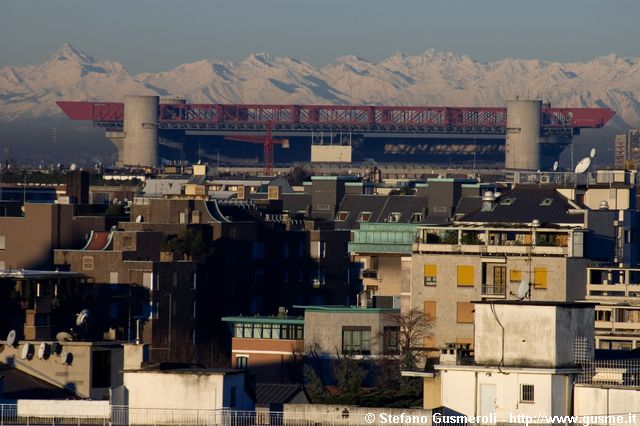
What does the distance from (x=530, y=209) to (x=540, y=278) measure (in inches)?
518

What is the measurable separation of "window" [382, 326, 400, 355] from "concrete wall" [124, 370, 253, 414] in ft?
59.5

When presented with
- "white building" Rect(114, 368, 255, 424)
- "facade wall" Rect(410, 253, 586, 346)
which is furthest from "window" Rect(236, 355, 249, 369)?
"white building" Rect(114, 368, 255, 424)

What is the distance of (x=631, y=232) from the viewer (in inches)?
2527

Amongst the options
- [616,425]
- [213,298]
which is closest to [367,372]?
[616,425]

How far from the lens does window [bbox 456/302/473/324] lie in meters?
47.2

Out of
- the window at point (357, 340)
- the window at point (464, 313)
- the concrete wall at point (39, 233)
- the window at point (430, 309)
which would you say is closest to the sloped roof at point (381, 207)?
the concrete wall at point (39, 233)

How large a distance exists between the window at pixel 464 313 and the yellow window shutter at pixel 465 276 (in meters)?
0.42

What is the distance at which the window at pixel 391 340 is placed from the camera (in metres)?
48.4

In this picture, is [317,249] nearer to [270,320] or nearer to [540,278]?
[270,320]

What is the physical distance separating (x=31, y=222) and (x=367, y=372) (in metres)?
26.9

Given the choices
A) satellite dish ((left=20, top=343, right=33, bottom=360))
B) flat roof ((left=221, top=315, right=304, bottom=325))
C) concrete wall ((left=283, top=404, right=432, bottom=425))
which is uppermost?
flat roof ((left=221, top=315, right=304, bottom=325))

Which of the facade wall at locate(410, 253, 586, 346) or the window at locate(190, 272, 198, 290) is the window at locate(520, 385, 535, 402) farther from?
the window at locate(190, 272, 198, 290)

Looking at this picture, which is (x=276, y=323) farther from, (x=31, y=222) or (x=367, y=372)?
(x=31, y=222)

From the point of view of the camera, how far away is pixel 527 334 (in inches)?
1169
